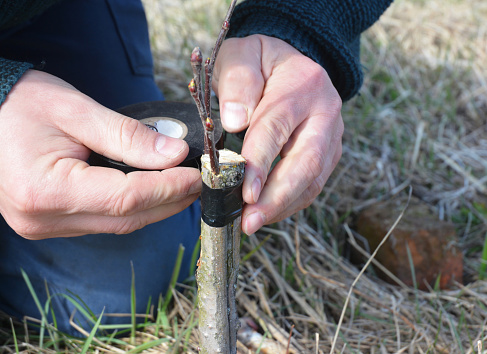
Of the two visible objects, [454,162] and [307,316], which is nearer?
[307,316]

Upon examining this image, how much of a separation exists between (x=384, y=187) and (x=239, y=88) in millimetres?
1279

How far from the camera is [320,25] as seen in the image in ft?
4.51

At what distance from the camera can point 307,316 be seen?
1.58 m

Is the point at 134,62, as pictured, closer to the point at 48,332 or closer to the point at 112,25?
the point at 112,25

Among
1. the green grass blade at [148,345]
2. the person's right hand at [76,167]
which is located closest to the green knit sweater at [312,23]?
the person's right hand at [76,167]

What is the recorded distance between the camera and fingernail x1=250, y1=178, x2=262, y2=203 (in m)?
0.95

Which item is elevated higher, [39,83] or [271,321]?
[39,83]

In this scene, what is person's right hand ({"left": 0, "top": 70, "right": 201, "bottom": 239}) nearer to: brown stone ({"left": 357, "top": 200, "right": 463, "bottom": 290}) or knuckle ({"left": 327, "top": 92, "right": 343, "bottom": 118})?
knuckle ({"left": 327, "top": 92, "right": 343, "bottom": 118})

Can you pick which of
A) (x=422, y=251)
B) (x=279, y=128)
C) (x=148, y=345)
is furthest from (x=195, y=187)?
(x=422, y=251)

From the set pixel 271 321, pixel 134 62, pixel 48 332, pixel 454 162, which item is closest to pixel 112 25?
pixel 134 62

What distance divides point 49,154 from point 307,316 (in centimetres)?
106

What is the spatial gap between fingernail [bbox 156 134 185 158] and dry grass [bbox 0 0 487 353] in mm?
583

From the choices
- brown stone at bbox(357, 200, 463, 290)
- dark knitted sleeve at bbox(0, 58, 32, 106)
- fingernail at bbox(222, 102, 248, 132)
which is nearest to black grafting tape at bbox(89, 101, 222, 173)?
fingernail at bbox(222, 102, 248, 132)

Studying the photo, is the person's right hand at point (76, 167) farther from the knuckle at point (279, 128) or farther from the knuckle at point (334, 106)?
the knuckle at point (334, 106)
